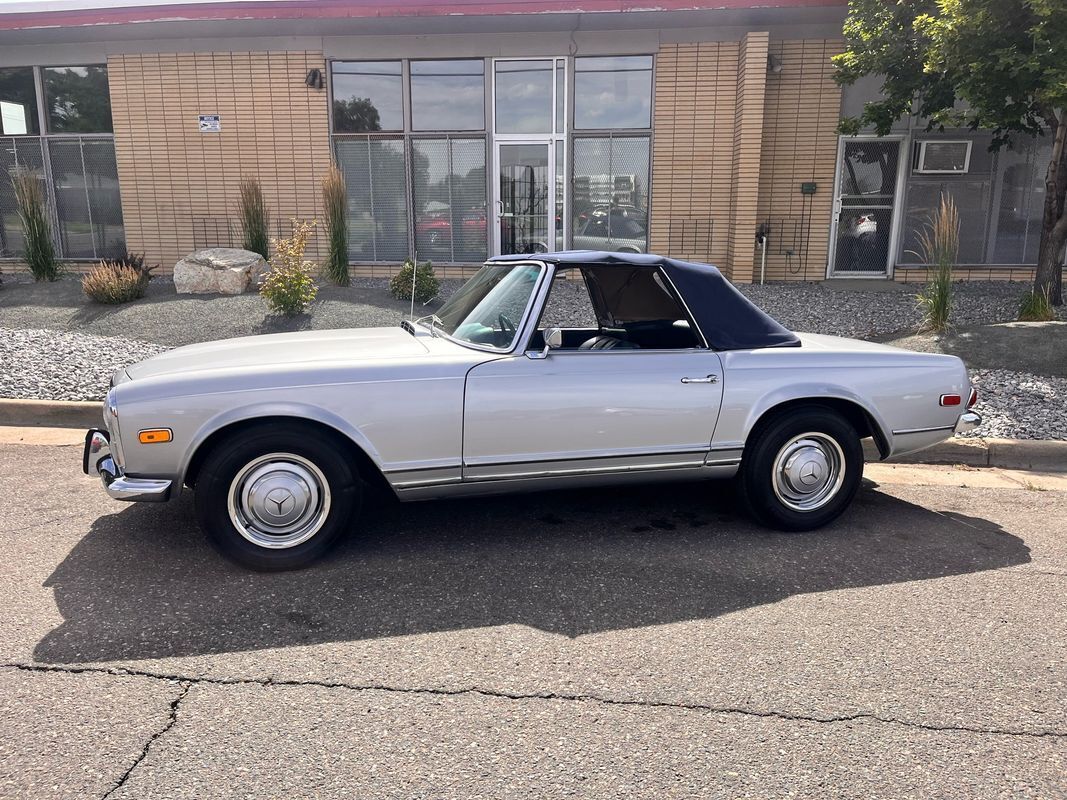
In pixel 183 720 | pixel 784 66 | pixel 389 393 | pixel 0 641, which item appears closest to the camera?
pixel 183 720

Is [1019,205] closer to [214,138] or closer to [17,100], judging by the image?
[214,138]

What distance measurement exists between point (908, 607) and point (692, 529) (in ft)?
3.95

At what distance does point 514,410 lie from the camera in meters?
3.84

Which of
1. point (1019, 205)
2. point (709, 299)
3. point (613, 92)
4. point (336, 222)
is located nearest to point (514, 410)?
point (709, 299)

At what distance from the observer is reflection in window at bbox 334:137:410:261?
516 inches

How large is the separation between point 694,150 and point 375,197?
17.3 feet

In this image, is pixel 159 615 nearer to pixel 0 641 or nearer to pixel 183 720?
pixel 0 641

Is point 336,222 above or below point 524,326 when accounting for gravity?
above

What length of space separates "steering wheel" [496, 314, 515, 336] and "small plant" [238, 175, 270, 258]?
8402 millimetres

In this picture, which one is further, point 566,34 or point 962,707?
point 566,34

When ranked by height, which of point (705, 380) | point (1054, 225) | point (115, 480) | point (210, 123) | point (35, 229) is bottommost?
point (115, 480)

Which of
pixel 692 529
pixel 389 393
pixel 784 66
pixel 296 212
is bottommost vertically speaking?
pixel 692 529

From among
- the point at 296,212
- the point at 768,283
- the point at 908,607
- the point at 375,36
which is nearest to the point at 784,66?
the point at 768,283

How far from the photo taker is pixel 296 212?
42.7 feet
